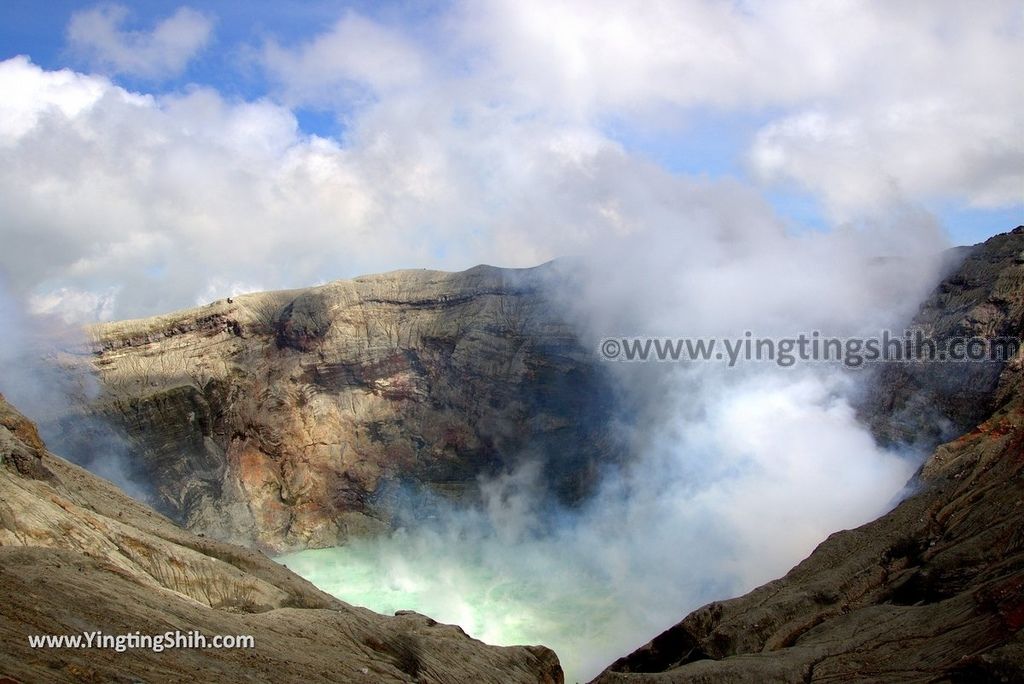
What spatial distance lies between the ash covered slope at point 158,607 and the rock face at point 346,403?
22690mm

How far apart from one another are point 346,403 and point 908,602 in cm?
3762

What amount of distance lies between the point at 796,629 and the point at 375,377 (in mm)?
35011

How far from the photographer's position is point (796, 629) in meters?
23.0

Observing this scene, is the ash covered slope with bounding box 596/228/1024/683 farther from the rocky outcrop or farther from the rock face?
the rock face

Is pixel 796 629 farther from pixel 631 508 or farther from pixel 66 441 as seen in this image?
pixel 66 441

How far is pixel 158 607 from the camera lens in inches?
667

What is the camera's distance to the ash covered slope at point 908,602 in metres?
18.0

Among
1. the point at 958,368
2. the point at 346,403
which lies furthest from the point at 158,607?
the point at 346,403

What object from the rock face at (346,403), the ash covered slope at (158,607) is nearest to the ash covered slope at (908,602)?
the ash covered slope at (158,607)

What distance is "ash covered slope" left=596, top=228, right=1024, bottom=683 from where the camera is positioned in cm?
1805

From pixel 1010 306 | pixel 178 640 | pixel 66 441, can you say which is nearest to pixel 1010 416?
pixel 1010 306

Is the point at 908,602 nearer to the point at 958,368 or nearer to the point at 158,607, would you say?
the point at 958,368

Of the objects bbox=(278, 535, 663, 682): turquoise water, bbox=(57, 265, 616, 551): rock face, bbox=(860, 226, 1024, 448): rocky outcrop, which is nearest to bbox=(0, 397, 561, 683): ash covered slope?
bbox=(278, 535, 663, 682): turquoise water

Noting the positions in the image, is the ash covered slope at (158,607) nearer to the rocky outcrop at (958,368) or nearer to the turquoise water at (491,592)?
the turquoise water at (491,592)
